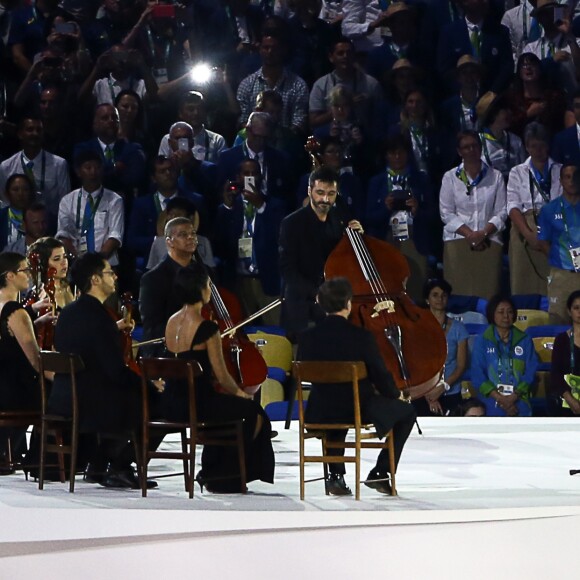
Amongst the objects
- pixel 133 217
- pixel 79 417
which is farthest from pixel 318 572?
pixel 133 217

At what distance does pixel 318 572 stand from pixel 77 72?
714 centimetres

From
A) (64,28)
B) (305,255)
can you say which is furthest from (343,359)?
(64,28)

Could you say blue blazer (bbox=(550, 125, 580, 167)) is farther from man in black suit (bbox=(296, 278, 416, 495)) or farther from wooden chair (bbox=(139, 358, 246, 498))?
wooden chair (bbox=(139, 358, 246, 498))

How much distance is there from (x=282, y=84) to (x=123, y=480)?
4.97 m

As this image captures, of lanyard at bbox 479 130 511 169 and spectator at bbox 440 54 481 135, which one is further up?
spectator at bbox 440 54 481 135

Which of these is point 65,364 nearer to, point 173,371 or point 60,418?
point 60,418

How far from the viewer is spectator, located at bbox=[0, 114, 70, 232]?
32.7 feet

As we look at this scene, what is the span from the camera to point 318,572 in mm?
4078

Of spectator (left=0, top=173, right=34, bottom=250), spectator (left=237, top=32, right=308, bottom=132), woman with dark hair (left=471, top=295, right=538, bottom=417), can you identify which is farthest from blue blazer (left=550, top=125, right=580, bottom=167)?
spectator (left=0, top=173, right=34, bottom=250)

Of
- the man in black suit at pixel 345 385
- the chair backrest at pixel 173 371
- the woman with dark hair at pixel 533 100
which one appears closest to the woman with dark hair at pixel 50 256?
the chair backrest at pixel 173 371

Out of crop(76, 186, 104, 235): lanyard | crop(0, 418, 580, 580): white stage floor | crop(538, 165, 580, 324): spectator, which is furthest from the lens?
crop(76, 186, 104, 235): lanyard

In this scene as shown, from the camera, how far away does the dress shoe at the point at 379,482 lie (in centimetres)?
549

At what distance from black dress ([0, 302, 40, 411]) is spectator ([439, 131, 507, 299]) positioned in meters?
3.96

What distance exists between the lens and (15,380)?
20.4 feet
